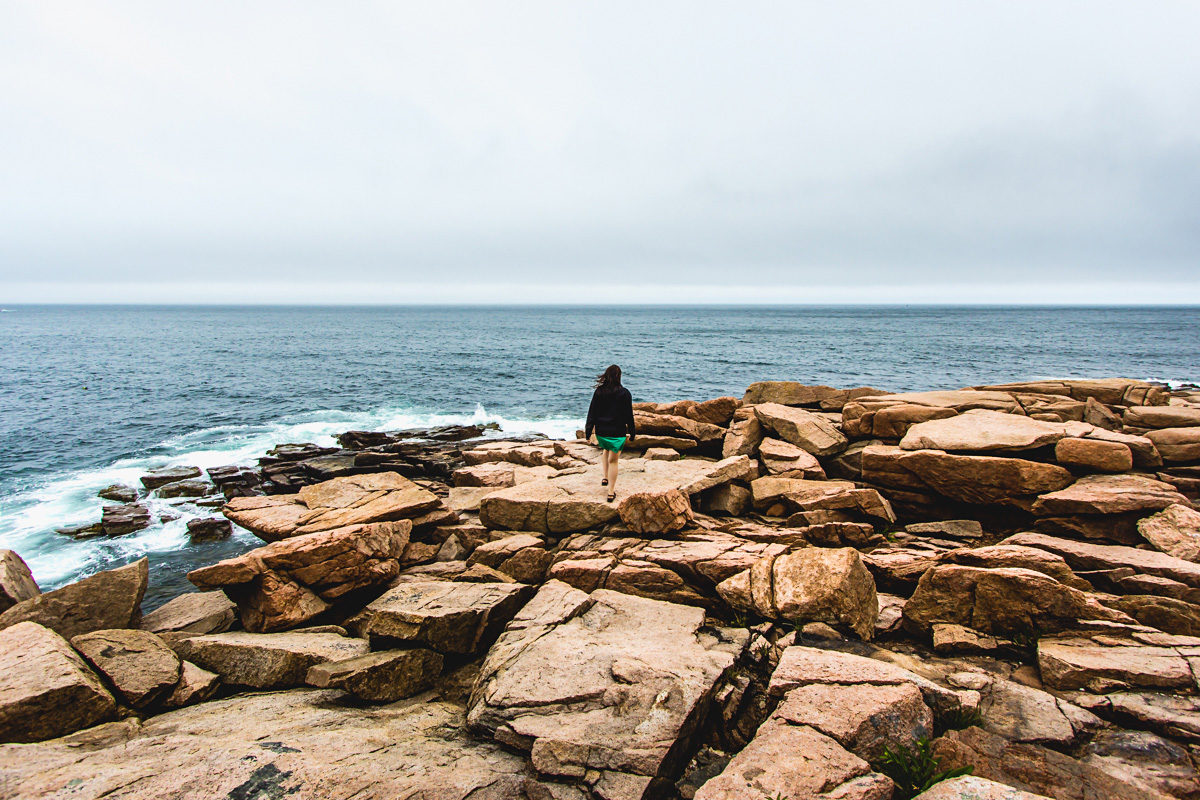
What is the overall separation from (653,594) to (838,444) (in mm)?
7404

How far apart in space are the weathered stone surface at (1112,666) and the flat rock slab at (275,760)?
20.0 ft

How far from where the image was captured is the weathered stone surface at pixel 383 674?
23.2 ft

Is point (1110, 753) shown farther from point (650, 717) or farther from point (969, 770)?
point (650, 717)

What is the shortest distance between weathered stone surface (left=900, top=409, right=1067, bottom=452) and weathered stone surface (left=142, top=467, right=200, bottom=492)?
1089 inches

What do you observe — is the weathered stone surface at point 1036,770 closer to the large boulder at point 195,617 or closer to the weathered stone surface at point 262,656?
the weathered stone surface at point 262,656

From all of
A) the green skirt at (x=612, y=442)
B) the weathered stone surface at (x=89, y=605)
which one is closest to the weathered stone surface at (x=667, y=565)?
the green skirt at (x=612, y=442)

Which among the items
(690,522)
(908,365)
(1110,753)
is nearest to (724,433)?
(690,522)

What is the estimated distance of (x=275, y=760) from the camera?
17.4 ft

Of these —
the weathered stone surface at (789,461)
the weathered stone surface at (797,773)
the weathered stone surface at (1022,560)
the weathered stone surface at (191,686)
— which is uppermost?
the weathered stone surface at (789,461)

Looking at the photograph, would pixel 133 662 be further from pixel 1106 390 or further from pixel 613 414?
pixel 1106 390

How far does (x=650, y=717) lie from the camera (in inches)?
223

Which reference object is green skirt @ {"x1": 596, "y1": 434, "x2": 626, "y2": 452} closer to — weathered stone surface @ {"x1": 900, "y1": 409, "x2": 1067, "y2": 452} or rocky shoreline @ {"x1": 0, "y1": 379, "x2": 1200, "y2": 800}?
rocky shoreline @ {"x1": 0, "y1": 379, "x2": 1200, "y2": 800}

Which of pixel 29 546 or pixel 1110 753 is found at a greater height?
pixel 1110 753

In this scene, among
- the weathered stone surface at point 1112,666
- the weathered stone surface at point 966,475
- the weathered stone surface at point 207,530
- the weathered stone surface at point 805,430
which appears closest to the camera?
the weathered stone surface at point 1112,666
